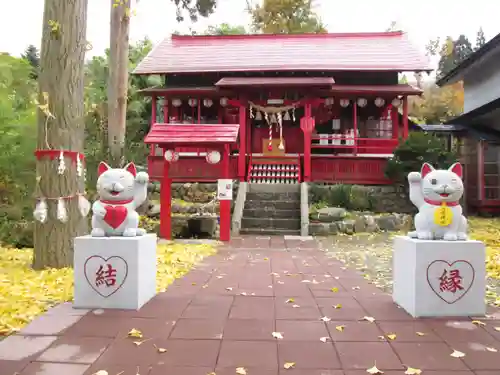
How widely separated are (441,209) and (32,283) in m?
4.53

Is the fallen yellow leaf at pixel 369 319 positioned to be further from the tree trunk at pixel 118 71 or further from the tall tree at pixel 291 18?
the tall tree at pixel 291 18

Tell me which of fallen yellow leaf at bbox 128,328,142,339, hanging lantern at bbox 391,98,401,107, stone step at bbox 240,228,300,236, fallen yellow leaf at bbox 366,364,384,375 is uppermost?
hanging lantern at bbox 391,98,401,107

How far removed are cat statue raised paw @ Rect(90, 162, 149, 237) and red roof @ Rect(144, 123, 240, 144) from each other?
17.6 feet

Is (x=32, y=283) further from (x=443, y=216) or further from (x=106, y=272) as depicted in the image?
(x=443, y=216)

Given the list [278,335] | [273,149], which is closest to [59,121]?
[278,335]

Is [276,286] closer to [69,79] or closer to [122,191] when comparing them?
[122,191]

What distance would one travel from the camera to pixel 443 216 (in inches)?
165

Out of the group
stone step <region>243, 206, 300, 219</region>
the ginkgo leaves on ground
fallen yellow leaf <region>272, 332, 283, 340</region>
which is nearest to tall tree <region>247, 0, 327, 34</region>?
stone step <region>243, 206, 300, 219</region>

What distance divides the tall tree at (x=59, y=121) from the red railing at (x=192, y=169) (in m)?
7.76

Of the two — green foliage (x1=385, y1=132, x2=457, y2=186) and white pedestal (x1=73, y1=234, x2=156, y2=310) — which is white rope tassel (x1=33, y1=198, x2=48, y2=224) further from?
green foliage (x1=385, y1=132, x2=457, y2=186)

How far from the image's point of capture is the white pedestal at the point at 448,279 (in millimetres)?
4055

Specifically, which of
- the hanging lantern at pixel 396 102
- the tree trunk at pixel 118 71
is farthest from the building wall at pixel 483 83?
the tree trunk at pixel 118 71

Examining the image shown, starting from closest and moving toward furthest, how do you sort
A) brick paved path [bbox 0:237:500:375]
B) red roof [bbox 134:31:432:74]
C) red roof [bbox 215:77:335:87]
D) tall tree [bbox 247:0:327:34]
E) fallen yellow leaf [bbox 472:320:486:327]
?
brick paved path [bbox 0:237:500:375]
fallen yellow leaf [bbox 472:320:486:327]
red roof [bbox 215:77:335:87]
red roof [bbox 134:31:432:74]
tall tree [bbox 247:0:327:34]

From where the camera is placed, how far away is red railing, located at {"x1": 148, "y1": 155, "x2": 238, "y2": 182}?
13.9 m
